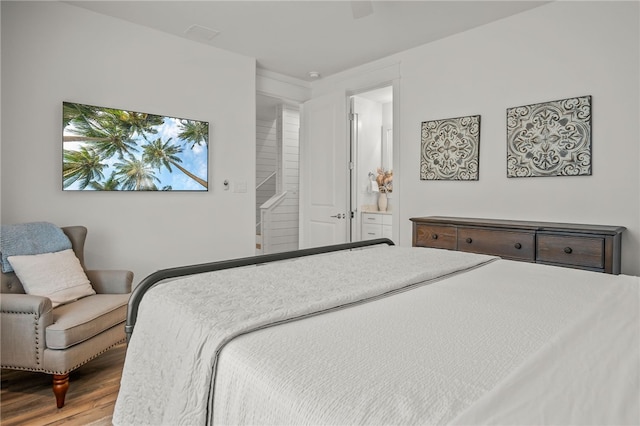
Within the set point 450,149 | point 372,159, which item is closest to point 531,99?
point 450,149

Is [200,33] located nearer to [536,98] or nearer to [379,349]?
[536,98]

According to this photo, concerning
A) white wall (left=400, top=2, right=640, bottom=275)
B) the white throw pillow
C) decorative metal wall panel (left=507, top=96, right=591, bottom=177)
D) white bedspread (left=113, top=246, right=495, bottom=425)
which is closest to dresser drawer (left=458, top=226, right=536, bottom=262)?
white wall (left=400, top=2, right=640, bottom=275)

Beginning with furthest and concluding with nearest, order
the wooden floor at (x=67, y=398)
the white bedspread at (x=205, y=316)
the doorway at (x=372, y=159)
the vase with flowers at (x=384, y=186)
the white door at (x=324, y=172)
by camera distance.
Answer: the vase with flowers at (x=384, y=186), the doorway at (x=372, y=159), the white door at (x=324, y=172), the wooden floor at (x=67, y=398), the white bedspread at (x=205, y=316)

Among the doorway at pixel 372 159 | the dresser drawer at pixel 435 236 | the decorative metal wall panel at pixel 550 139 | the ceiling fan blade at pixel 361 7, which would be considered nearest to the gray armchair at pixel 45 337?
the ceiling fan blade at pixel 361 7

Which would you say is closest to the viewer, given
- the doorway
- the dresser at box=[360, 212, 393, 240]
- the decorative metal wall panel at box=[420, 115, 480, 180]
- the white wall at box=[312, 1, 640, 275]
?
the white wall at box=[312, 1, 640, 275]

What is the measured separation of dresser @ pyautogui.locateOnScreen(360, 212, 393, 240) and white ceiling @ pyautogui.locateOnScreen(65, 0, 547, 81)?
7.00ft

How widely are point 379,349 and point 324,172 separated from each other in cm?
388

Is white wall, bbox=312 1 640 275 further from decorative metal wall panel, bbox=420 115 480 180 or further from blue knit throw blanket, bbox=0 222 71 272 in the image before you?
blue knit throw blanket, bbox=0 222 71 272

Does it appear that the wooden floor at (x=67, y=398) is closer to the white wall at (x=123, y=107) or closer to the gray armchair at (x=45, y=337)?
the gray armchair at (x=45, y=337)

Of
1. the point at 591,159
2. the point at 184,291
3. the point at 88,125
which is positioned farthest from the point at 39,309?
the point at 591,159

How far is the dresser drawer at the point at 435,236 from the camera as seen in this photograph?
308cm

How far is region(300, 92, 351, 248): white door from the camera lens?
14.6 ft

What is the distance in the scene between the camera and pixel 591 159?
2.73m

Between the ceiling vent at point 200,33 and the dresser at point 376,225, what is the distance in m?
3.04
